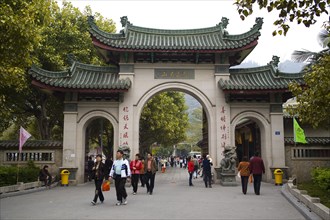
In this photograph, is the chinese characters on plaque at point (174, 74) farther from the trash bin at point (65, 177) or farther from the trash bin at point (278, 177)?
the trash bin at point (65, 177)

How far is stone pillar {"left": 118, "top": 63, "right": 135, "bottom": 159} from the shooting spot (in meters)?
17.4

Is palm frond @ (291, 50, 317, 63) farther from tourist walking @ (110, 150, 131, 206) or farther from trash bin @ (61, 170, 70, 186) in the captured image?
trash bin @ (61, 170, 70, 186)

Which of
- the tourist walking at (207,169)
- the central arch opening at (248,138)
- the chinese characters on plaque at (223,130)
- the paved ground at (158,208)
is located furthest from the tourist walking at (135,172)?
the central arch opening at (248,138)

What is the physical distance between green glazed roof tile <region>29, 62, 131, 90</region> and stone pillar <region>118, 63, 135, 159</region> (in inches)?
22.8

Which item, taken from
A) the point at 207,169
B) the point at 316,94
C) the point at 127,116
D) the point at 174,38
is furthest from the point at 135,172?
the point at 174,38

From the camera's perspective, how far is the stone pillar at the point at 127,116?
17.4 meters

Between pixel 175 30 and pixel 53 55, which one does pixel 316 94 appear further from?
pixel 53 55

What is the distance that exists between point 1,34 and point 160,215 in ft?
22.3

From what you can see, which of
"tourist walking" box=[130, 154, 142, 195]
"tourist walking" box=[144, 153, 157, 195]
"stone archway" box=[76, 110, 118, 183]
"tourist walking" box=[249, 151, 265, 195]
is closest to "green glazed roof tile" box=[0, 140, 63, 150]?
"stone archway" box=[76, 110, 118, 183]

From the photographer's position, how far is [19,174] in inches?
555

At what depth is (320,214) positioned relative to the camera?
25.1ft

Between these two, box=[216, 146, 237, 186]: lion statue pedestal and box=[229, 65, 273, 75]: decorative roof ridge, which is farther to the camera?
box=[229, 65, 273, 75]: decorative roof ridge

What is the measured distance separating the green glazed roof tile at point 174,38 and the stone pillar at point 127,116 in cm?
140

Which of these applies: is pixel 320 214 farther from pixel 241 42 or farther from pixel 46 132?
pixel 46 132
